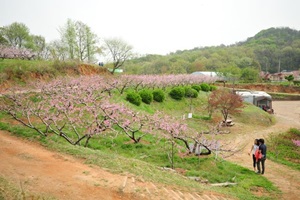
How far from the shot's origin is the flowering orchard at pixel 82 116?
38.5ft

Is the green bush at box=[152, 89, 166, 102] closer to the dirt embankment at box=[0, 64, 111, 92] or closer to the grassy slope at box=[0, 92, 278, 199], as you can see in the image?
the dirt embankment at box=[0, 64, 111, 92]

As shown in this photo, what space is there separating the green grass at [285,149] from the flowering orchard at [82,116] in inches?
207

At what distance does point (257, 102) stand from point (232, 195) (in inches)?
1174

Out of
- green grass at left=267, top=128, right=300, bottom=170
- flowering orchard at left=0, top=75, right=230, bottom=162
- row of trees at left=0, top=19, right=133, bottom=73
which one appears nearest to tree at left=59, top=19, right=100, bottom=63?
row of trees at left=0, top=19, right=133, bottom=73

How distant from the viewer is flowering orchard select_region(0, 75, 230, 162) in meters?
11.8

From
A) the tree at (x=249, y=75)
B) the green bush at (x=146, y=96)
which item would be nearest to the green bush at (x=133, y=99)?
the green bush at (x=146, y=96)

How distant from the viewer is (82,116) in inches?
611

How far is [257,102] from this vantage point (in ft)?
113

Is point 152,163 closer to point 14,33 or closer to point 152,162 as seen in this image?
point 152,162

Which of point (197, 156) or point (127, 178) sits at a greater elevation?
point (127, 178)

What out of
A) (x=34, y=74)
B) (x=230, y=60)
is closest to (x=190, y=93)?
(x=34, y=74)

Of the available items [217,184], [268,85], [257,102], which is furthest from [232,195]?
[268,85]

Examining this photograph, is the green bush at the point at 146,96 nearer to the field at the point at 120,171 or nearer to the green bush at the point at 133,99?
the green bush at the point at 133,99

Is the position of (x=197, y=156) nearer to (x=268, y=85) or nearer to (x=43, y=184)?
(x=43, y=184)
